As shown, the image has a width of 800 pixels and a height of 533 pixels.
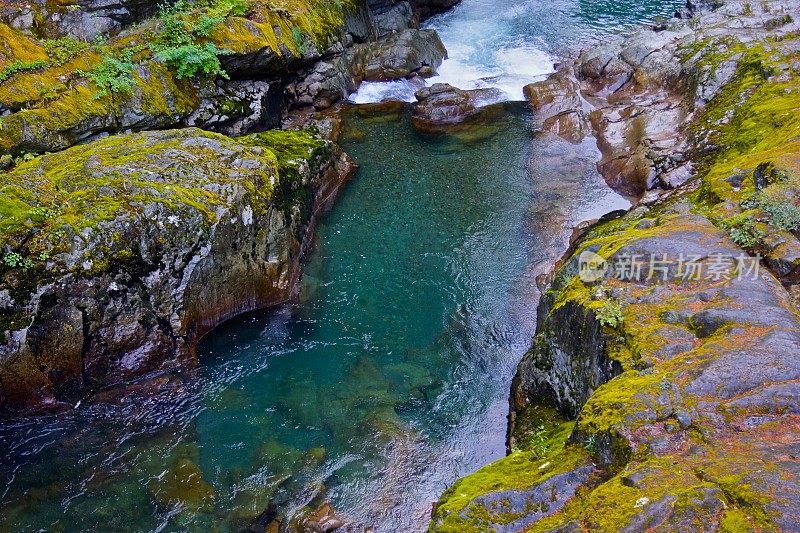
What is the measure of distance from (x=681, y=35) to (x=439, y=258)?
13.7 metres

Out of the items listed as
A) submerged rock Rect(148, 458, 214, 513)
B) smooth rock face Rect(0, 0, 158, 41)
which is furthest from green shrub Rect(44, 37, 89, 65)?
submerged rock Rect(148, 458, 214, 513)

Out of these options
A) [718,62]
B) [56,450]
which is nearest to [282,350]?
[56,450]

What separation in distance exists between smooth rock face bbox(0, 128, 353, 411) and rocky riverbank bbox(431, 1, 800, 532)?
656 centimetres

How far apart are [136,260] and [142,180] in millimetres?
1783

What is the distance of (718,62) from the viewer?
1734cm

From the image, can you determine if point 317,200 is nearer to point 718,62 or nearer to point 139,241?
point 139,241

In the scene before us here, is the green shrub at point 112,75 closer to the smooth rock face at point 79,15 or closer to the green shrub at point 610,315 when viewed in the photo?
the smooth rock face at point 79,15

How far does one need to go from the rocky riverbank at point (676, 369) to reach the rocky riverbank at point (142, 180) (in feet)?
22.2

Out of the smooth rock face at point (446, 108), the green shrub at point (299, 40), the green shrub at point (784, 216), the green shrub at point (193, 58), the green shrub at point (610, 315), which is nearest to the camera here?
the green shrub at point (610, 315)

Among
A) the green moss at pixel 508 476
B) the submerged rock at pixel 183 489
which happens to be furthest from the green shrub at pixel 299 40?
the green moss at pixel 508 476

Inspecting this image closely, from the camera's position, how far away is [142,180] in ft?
38.5

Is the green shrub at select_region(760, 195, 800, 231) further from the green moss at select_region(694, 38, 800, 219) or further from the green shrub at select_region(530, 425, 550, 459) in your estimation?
the green shrub at select_region(530, 425, 550, 459)

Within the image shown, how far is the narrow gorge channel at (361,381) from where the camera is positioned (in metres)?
9.16

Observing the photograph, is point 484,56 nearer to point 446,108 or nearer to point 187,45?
point 446,108
